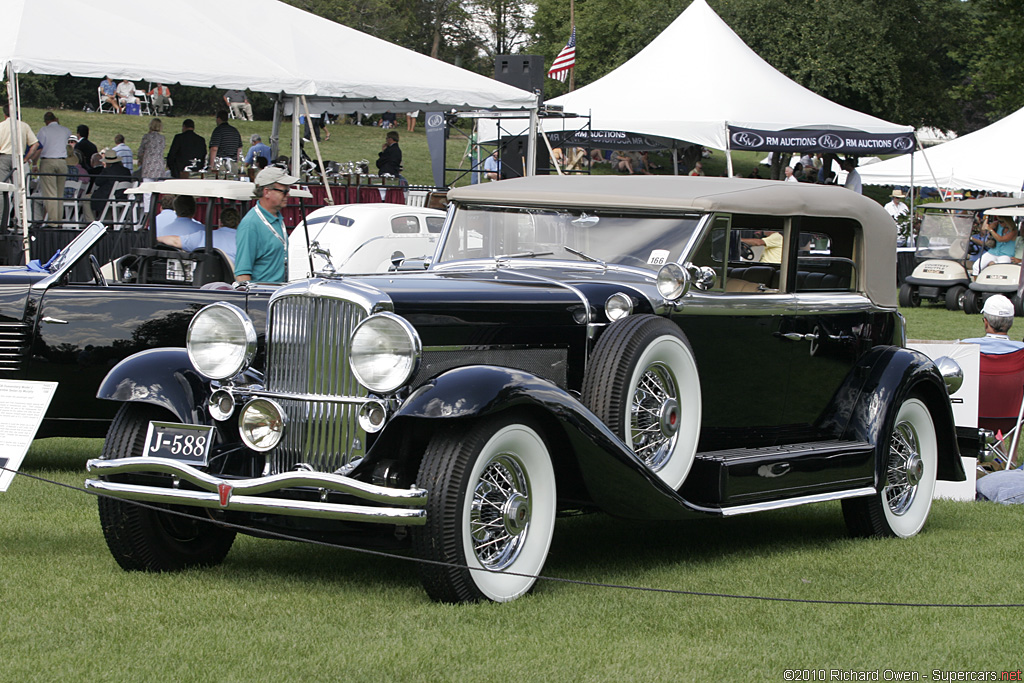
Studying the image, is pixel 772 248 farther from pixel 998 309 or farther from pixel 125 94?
pixel 125 94

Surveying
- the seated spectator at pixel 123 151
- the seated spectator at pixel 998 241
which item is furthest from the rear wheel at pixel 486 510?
the seated spectator at pixel 123 151

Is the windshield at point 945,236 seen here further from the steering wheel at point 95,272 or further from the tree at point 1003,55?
the steering wheel at point 95,272

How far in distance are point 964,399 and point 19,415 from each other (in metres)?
5.63

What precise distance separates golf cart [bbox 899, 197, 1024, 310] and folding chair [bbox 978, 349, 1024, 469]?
11314 mm

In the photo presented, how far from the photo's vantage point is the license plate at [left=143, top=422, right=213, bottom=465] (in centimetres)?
491

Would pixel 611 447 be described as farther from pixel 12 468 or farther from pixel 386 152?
pixel 386 152

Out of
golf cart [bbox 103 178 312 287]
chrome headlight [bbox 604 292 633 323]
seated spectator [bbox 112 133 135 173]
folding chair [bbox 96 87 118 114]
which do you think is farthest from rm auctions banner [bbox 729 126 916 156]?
folding chair [bbox 96 87 118 114]

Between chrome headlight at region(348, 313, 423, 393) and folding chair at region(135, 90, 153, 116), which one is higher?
folding chair at region(135, 90, 153, 116)

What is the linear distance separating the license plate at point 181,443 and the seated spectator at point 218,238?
4.85m

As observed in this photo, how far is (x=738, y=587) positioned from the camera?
5.15 m

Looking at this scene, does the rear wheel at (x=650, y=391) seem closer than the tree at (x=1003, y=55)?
Yes

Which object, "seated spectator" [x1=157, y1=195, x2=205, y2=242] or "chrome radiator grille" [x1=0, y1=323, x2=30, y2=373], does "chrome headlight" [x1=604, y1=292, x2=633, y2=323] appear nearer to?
"chrome radiator grille" [x1=0, y1=323, x2=30, y2=373]

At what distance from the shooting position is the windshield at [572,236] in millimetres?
5973

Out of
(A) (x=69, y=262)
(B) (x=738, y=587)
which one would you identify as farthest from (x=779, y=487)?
(A) (x=69, y=262)
